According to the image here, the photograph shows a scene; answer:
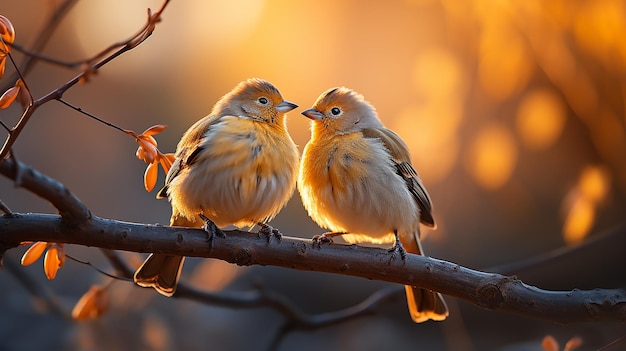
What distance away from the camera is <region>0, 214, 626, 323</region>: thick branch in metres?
2.44

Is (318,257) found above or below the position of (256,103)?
below

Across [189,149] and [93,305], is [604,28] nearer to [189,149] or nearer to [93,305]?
[189,149]

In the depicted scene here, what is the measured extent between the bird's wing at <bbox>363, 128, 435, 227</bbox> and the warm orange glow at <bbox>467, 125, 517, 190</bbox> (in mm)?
390

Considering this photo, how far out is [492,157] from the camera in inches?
157

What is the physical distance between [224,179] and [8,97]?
4.25 ft

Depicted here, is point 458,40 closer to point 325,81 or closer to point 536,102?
point 536,102

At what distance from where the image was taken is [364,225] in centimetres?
370

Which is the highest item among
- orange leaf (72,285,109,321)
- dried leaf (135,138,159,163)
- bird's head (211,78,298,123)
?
dried leaf (135,138,159,163)

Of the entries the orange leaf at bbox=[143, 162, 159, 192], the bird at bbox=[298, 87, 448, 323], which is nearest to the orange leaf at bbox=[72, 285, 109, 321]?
the orange leaf at bbox=[143, 162, 159, 192]

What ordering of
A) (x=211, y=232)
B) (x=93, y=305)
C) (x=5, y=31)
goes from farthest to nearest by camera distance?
1. (x=93, y=305)
2. (x=211, y=232)
3. (x=5, y=31)

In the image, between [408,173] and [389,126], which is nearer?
[408,173]

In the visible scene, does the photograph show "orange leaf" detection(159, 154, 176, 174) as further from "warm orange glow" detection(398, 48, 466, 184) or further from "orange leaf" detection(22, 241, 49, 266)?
"warm orange glow" detection(398, 48, 466, 184)

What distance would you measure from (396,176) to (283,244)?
119 cm

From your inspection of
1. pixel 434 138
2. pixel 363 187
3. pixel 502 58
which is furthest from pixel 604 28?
pixel 363 187
